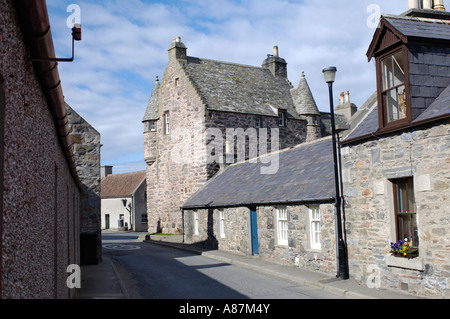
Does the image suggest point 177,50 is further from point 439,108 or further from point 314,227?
point 439,108

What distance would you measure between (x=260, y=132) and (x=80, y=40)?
28513mm

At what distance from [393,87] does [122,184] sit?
48.2 metres

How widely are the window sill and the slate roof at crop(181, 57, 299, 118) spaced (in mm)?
20955

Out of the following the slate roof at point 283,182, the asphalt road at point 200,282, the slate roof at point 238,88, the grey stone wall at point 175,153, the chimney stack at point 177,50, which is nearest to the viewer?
the asphalt road at point 200,282

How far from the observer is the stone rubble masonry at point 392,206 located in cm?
959

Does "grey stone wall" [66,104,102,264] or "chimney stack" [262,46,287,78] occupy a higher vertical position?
"chimney stack" [262,46,287,78]

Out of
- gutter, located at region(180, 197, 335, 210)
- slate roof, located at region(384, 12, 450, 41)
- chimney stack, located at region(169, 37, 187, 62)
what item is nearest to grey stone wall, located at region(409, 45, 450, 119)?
slate roof, located at region(384, 12, 450, 41)

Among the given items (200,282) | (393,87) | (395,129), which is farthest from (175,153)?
(395,129)

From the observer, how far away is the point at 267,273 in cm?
1534

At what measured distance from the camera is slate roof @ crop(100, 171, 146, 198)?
53.1 metres

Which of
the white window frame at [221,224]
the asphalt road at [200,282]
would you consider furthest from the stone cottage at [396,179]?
the white window frame at [221,224]

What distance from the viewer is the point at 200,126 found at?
100ft

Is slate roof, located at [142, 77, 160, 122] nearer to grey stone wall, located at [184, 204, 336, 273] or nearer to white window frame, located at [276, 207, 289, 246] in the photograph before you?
grey stone wall, located at [184, 204, 336, 273]

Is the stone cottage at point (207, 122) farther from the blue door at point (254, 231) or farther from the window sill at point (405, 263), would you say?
the window sill at point (405, 263)
